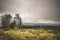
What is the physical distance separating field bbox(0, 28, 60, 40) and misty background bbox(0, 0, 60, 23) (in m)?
0.15

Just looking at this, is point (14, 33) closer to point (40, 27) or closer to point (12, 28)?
point (12, 28)

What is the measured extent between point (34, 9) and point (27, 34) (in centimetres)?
39

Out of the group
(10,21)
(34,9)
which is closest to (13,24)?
(10,21)

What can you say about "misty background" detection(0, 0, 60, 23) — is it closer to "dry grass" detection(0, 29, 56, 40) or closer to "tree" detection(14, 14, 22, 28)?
"tree" detection(14, 14, 22, 28)

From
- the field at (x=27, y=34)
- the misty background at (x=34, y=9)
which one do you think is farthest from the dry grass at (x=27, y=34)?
the misty background at (x=34, y=9)

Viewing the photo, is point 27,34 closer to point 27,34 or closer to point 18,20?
point 27,34

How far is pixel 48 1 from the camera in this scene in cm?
310

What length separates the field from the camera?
3.00 metres

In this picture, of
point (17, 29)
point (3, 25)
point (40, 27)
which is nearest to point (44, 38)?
point (40, 27)

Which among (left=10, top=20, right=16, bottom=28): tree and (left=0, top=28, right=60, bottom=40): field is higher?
(left=10, top=20, right=16, bottom=28): tree

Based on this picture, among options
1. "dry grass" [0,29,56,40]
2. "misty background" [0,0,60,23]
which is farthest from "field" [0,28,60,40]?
"misty background" [0,0,60,23]

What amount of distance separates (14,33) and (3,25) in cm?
20

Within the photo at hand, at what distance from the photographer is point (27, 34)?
9.91ft

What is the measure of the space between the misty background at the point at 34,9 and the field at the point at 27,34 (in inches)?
5.8
